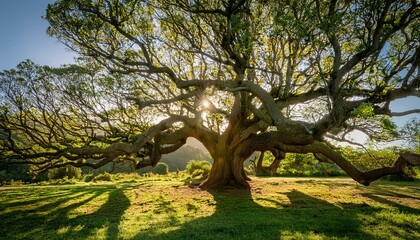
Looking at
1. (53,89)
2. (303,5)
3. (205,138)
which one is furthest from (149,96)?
(303,5)

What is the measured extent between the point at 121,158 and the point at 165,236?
14468 mm

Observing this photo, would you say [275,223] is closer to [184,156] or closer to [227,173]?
[227,173]

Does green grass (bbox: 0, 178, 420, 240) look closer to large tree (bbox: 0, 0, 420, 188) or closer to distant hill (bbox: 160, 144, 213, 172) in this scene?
large tree (bbox: 0, 0, 420, 188)

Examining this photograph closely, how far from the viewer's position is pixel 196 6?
38.8ft

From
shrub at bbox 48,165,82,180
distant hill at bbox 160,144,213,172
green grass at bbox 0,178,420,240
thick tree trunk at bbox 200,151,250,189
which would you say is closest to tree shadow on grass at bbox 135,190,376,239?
green grass at bbox 0,178,420,240

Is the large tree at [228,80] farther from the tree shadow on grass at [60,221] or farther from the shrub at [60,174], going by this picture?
the shrub at [60,174]

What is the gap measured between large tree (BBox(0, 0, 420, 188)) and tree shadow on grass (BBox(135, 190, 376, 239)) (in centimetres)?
328

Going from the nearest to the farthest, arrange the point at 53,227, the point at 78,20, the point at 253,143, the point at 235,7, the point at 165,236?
the point at 165,236, the point at 53,227, the point at 235,7, the point at 78,20, the point at 253,143

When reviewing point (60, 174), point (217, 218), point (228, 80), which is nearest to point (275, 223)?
point (217, 218)

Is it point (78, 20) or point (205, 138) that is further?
point (205, 138)

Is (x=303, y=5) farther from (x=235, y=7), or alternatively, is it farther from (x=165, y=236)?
(x=165, y=236)

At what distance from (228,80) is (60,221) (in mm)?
9626

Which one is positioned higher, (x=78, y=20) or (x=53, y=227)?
(x=78, y=20)

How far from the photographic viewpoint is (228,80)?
44.7 feet
